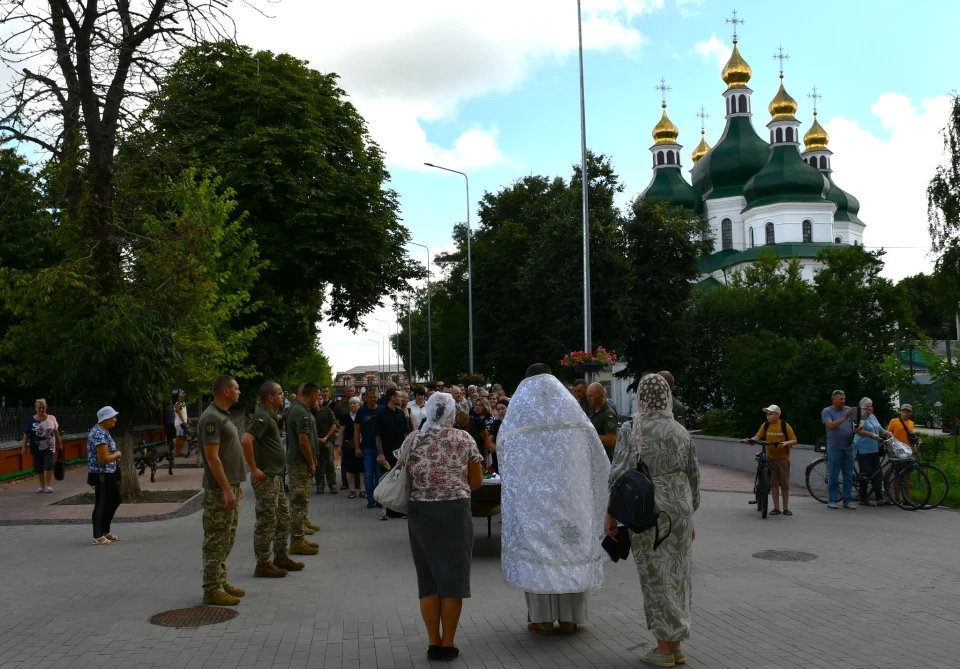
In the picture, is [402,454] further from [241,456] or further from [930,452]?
[930,452]

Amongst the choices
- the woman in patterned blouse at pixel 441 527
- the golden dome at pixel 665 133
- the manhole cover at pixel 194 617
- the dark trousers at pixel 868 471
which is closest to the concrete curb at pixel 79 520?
the manhole cover at pixel 194 617

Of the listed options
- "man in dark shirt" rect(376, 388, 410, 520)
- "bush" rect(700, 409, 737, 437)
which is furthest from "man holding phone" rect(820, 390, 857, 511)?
"bush" rect(700, 409, 737, 437)

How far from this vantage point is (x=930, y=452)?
17.8 m

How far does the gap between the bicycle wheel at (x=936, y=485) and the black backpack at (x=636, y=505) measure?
9618 millimetres

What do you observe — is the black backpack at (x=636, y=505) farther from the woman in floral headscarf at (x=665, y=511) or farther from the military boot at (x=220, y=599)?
the military boot at (x=220, y=599)

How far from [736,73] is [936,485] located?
83.4 meters

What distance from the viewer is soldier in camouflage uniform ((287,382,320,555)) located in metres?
10.7

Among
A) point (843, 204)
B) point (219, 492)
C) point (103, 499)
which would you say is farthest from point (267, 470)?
point (843, 204)

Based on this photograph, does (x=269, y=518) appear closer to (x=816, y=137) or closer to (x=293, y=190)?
(x=293, y=190)

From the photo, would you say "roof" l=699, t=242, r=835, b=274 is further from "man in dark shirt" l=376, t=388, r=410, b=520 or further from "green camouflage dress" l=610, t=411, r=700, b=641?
"green camouflage dress" l=610, t=411, r=700, b=641

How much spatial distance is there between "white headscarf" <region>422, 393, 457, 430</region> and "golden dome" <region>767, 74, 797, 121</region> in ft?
283

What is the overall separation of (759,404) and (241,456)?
16995 mm

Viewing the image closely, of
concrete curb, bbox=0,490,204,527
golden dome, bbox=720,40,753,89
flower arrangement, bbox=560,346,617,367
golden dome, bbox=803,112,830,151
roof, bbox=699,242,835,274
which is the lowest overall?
concrete curb, bbox=0,490,204,527

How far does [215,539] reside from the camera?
27.5 ft
